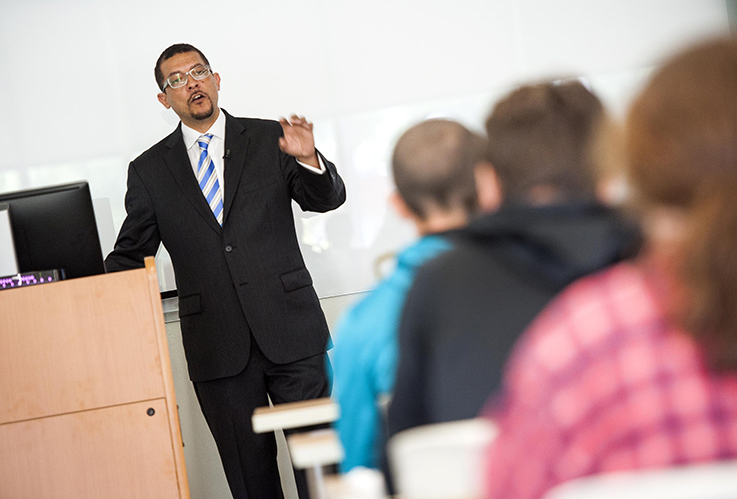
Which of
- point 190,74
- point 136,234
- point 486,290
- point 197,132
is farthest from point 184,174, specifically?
point 486,290

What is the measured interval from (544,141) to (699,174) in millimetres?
537

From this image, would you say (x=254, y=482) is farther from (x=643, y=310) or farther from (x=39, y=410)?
(x=643, y=310)

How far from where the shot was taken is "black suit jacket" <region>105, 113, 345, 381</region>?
299cm

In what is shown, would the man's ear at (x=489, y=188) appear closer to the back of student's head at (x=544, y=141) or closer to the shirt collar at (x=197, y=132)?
the back of student's head at (x=544, y=141)

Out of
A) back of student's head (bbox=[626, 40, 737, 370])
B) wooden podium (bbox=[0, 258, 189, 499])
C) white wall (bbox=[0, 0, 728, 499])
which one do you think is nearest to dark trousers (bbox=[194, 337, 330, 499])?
wooden podium (bbox=[0, 258, 189, 499])

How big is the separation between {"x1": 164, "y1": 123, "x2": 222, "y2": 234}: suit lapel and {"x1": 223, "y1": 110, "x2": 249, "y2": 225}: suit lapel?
0.08 meters

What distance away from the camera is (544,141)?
1.22m

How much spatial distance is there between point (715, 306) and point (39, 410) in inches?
91.8

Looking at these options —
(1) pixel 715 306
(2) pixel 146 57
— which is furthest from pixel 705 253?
(2) pixel 146 57

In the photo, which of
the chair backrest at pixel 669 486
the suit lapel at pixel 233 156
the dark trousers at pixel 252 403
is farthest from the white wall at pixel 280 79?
the chair backrest at pixel 669 486

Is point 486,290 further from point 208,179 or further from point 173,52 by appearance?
point 173,52

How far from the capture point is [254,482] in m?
3.02

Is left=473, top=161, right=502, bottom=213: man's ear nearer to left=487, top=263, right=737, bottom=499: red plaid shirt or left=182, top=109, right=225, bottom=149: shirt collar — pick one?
left=487, top=263, right=737, bottom=499: red plaid shirt

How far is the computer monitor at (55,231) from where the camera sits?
2693 mm
